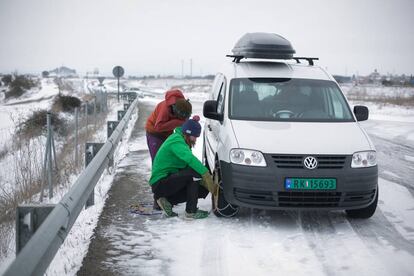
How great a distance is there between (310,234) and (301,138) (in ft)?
3.74

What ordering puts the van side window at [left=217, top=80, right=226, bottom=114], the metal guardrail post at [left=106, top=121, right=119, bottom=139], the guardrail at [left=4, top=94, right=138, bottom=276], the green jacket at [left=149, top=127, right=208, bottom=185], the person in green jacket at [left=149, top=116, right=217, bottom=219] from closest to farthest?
the guardrail at [left=4, top=94, right=138, bottom=276]
the green jacket at [left=149, top=127, right=208, bottom=185]
the person in green jacket at [left=149, top=116, right=217, bottom=219]
the van side window at [left=217, top=80, right=226, bottom=114]
the metal guardrail post at [left=106, top=121, right=119, bottom=139]

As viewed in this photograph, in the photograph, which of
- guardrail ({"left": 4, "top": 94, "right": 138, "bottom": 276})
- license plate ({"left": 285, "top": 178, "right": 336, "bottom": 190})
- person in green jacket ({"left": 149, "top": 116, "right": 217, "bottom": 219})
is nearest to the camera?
guardrail ({"left": 4, "top": 94, "right": 138, "bottom": 276})

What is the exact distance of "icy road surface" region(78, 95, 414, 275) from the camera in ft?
14.3

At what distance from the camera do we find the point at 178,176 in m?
5.86

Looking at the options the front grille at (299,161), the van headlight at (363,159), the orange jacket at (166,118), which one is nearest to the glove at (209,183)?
the front grille at (299,161)

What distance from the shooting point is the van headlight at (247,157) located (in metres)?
5.32

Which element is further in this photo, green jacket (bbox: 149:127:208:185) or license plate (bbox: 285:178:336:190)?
green jacket (bbox: 149:127:208:185)

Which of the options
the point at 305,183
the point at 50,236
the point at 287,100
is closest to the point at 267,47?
the point at 287,100

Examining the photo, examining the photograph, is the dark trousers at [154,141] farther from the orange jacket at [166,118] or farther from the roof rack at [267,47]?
the roof rack at [267,47]

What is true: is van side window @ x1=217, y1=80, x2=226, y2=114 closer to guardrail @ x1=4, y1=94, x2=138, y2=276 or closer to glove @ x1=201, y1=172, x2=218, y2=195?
glove @ x1=201, y1=172, x2=218, y2=195

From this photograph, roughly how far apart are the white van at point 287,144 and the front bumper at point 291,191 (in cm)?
1

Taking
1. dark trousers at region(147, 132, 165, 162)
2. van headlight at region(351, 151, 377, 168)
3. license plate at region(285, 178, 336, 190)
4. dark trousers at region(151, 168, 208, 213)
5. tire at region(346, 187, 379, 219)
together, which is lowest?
tire at region(346, 187, 379, 219)

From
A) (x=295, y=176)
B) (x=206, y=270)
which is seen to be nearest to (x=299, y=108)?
(x=295, y=176)

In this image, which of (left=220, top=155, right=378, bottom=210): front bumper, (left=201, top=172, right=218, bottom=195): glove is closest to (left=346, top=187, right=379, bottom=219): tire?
(left=220, top=155, right=378, bottom=210): front bumper
